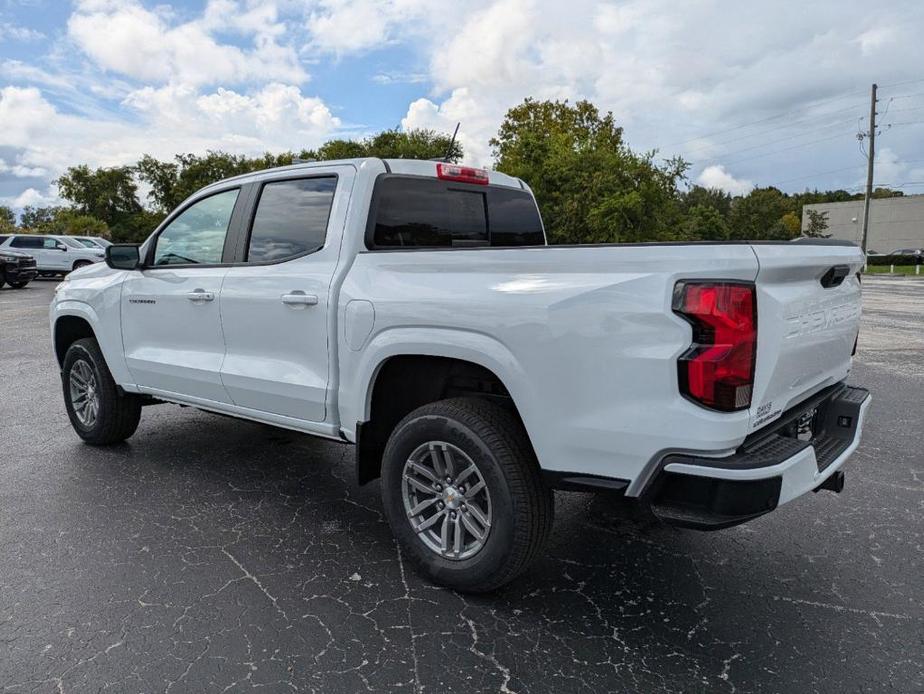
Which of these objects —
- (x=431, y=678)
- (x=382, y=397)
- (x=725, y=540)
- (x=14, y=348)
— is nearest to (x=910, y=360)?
(x=725, y=540)

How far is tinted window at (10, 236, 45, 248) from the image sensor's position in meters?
26.8

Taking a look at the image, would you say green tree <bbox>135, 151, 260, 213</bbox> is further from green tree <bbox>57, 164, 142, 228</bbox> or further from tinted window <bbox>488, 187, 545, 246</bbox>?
tinted window <bbox>488, 187, 545, 246</bbox>

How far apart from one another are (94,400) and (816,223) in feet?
262

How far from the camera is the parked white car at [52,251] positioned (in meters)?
26.8

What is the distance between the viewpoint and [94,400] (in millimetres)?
5254

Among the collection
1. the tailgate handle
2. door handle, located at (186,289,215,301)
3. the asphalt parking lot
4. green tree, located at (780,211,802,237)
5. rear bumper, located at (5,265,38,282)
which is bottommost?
the asphalt parking lot

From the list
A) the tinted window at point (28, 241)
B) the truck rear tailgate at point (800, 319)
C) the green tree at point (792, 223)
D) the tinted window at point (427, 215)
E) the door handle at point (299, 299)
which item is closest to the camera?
the truck rear tailgate at point (800, 319)

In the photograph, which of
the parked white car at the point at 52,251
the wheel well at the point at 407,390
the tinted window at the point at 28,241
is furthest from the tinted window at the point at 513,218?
the tinted window at the point at 28,241

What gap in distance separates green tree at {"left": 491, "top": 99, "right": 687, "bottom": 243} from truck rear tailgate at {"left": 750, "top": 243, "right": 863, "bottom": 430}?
26472mm

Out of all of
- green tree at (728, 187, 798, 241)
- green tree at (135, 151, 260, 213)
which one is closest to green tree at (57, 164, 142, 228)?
green tree at (135, 151, 260, 213)

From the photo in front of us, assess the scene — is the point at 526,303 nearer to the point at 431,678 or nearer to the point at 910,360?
the point at 431,678

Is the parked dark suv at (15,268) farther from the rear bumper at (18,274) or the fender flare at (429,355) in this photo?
the fender flare at (429,355)

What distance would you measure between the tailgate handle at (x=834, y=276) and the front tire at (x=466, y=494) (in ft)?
4.69

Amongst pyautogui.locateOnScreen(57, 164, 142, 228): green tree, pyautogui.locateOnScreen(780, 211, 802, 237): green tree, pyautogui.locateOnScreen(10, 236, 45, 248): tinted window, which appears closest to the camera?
pyautogui.locateOnScreen(10, 236, 45, 248): tinted window
